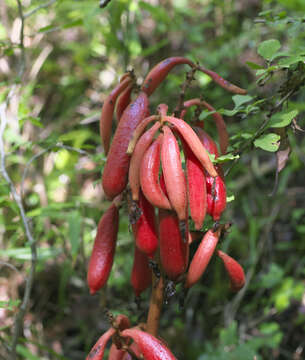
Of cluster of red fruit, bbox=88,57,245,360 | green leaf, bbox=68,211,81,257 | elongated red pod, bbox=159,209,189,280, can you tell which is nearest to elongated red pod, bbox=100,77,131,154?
cluster of red fruit, bbox=88,57,245,360

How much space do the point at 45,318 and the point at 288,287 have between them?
1493 millimetres

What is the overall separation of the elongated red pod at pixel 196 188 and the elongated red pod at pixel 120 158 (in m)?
0.15

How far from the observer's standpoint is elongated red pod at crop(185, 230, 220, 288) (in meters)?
0.92

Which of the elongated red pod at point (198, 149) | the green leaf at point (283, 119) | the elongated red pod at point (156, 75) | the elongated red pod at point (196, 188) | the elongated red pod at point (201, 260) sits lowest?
the elongated red pod at point (201, 260)

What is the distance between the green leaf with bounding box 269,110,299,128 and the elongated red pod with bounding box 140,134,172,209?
1.16 feet

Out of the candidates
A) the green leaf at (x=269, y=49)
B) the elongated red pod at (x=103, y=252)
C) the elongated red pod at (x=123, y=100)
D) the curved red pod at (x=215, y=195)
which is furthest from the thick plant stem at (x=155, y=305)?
the green leaf at (x=269, y=49)

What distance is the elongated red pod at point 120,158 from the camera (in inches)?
36.6

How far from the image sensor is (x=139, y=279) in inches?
42.3

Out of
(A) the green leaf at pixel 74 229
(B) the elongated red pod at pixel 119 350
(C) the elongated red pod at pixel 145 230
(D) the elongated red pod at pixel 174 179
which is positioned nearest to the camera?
(D) the elongated red pod at pixel 174 179

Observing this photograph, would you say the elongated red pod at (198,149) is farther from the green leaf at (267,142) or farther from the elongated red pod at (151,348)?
the elongated red pod at (151,348)

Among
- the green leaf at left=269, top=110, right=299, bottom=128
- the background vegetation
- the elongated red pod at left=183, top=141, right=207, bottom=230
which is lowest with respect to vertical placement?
the background vegetation

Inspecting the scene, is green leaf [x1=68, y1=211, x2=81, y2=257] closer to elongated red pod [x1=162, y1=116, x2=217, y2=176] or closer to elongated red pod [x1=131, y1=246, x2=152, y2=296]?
elongated red pod [x1=131, y1=246, x2=152, y2=296]

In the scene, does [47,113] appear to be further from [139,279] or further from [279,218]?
[139,279]

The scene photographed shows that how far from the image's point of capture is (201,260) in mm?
924
